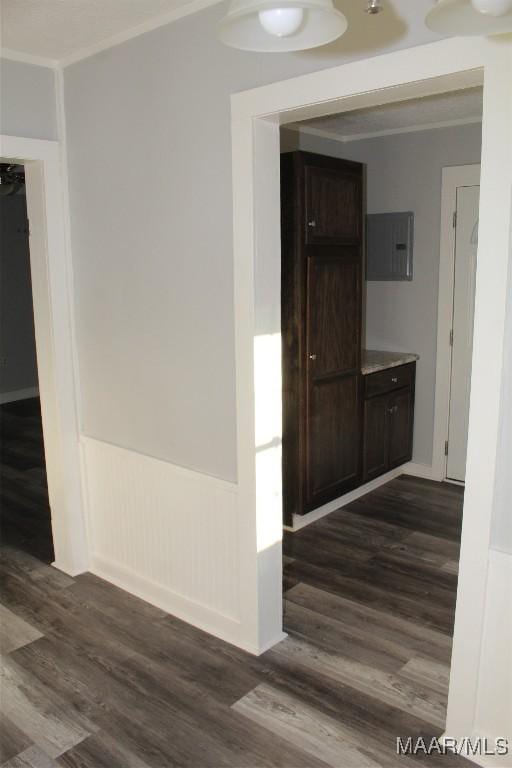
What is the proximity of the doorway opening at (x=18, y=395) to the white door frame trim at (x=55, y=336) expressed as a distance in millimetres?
509

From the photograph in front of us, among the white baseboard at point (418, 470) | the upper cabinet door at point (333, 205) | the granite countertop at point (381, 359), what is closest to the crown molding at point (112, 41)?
the upper cabinet door at point (333, 205)

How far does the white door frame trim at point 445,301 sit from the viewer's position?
174 inches

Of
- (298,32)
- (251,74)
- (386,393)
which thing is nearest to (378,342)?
(386,393)

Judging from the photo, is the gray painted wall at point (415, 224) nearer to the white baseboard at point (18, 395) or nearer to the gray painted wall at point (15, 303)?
the gray painted wall at point (15, 303)

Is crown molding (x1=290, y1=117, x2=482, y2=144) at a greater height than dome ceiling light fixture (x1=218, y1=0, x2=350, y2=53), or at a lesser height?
greater

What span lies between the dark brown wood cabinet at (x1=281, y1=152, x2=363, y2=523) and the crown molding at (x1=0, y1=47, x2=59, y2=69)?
1217 mm

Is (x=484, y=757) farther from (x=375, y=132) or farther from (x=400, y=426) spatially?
(x=375, y=132)

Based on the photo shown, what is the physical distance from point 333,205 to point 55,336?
1.69m

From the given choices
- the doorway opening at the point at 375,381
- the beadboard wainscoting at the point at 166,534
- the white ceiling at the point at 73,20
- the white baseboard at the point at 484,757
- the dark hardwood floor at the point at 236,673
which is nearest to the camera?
the white baseboard at the point at 484,757

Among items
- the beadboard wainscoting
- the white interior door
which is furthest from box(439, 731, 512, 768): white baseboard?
the white interior door

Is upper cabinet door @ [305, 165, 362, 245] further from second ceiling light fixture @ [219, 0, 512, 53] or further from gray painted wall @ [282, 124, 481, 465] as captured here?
second ceiling light fixture @ [219, 0, 512, 53]

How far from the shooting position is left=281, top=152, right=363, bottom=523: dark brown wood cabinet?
11.8 feet

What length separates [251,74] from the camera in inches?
93.1

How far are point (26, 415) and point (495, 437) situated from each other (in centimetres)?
578
